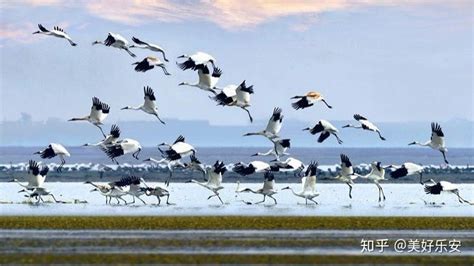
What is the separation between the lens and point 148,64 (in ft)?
134

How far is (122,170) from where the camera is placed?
279 feet

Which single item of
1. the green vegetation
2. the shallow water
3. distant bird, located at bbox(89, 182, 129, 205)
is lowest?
the shallow water

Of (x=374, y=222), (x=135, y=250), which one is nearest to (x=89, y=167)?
(x=374, y=222)

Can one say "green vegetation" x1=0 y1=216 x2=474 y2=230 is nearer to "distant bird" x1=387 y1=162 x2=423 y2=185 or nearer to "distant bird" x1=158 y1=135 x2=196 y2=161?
"distant bird" x1=158 y1=135 x2=196 y2=161

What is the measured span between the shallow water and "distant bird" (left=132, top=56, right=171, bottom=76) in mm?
4514

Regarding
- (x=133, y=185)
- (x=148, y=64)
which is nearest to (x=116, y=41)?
(x=148, y=64)

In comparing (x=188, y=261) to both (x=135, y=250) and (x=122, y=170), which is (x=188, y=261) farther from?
(x=122, y=170)

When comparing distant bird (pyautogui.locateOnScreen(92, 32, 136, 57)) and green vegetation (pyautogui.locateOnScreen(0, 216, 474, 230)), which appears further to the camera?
distant bird (pyautogui.locateOnScreen(92, 32, 136, 57))

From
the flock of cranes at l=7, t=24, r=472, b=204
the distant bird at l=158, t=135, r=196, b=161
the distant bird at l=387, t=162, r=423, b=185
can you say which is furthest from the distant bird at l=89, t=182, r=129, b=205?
the distant bird at l=387, t=162, r=423, b=185

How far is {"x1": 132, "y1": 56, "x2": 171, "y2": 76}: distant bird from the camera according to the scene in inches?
1590

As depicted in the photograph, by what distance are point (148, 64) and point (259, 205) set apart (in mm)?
8292

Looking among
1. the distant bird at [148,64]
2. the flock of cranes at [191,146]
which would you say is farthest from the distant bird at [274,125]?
the distant bird at [148,64]

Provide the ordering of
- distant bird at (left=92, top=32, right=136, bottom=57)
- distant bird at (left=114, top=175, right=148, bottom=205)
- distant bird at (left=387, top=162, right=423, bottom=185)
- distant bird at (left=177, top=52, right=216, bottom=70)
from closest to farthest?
distant bird at (left=177, top=52, right=216, bottom=70) < distant bird at (left=92, top=32, right=136, bottom=57) < distant bird at (left=114, top=175, right=148, bottom=205) < distant bird at (left=387, top=162, right=423, bottom=185)

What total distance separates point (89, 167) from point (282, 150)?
134 ft
